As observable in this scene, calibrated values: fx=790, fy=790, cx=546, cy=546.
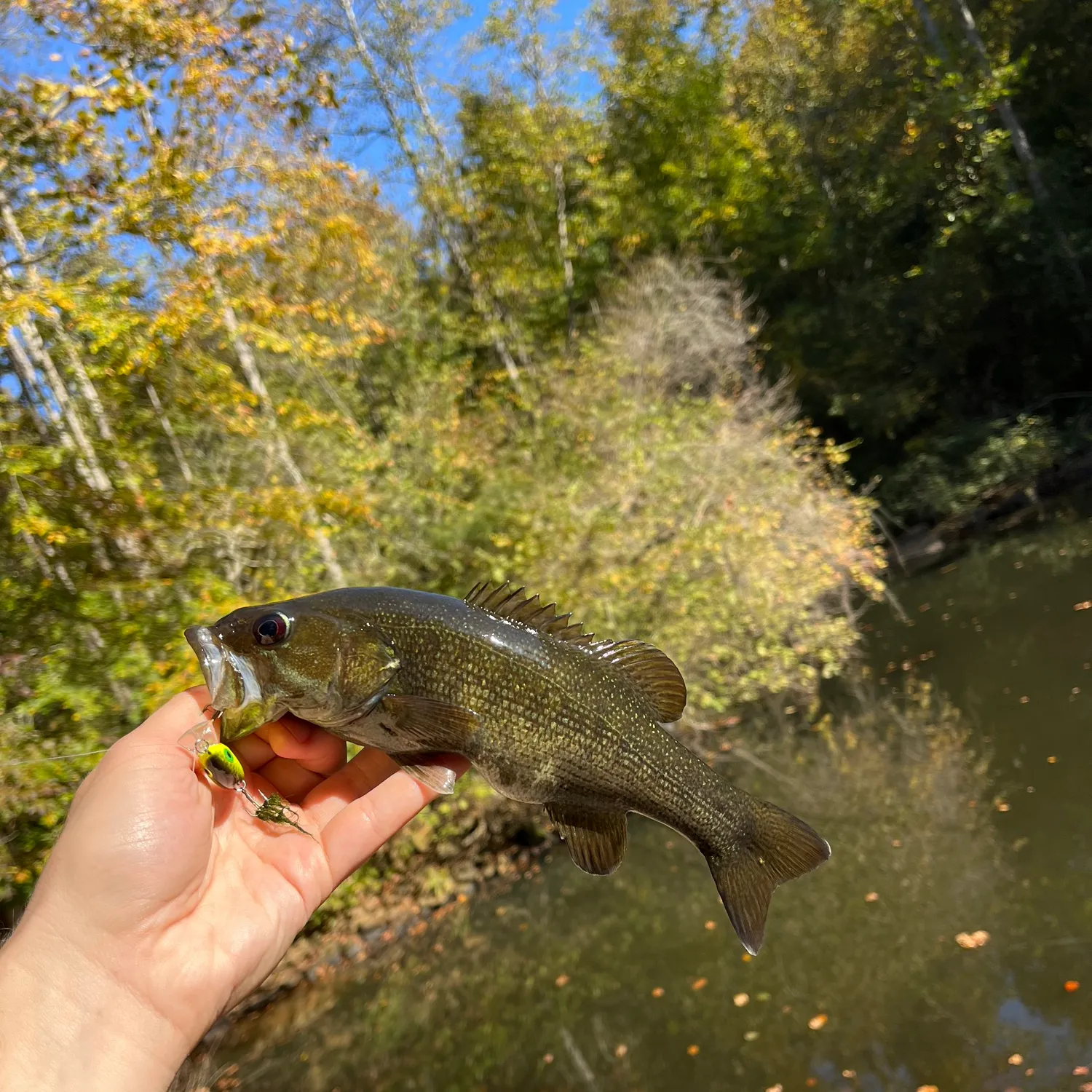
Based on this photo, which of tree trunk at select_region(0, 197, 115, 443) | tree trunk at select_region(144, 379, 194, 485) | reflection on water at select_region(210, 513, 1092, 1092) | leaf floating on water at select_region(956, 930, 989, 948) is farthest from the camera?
tree trunk at select_region(144, 379, 194, 485)

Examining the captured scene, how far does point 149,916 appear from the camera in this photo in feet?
6.66

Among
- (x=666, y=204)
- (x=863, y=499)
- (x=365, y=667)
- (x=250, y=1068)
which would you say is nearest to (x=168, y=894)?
(x=365, y=667)

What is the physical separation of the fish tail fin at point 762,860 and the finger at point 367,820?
938mm

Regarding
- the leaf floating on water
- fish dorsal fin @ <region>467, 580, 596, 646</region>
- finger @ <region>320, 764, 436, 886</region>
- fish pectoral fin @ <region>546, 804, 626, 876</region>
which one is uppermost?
fish dorsal fin @ <region>467, 580, 596, 646</region>

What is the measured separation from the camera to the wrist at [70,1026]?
5.77 ft

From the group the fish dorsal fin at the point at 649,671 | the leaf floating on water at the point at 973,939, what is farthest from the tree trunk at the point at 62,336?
the leaf floating on water at the point at 973,939

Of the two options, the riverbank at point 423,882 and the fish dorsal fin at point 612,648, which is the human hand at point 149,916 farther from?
the riverbank at point 423,882

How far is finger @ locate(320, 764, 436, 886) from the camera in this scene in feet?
8.09

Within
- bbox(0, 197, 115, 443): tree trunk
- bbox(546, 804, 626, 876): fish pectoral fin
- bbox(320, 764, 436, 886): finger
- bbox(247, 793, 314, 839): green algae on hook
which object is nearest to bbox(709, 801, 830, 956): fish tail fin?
bbox(546, 804, 626, 876): fish pectoral fin

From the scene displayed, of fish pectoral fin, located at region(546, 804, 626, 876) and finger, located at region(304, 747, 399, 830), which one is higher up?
finger, located at region(304, 747, 399, 830)

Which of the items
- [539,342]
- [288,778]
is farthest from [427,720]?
[539,342]

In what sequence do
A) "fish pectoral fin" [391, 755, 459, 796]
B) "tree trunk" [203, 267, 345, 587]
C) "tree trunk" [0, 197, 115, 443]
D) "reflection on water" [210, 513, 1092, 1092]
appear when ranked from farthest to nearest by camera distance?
1. "tree trunk" [203, 267, 345, 587]
2. "tree trunk" [0, 197, 115, 443]
3. "reflection on water" [210, 513, 1092, 1092]
4. "fish pectoral fin" [391, 755, 459, 796]

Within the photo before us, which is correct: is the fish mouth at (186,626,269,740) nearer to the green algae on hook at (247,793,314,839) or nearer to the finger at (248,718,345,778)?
the finger at (248,718,345,778)

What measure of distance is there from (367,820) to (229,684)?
2.54 feet
